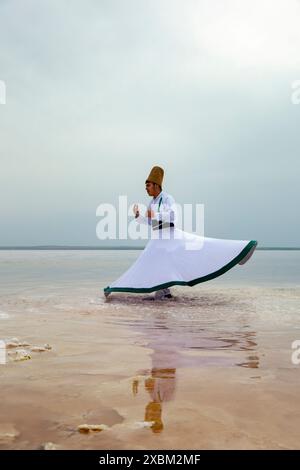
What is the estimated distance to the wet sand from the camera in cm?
186

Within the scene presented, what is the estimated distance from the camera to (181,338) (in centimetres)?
408

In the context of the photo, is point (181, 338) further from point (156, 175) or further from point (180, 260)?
point (156, 175)

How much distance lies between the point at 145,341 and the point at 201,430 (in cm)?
207

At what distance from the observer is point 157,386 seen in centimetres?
255

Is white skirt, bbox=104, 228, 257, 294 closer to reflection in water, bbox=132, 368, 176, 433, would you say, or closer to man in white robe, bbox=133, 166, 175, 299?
man in white robe, bbox=133, 166, 175, 299

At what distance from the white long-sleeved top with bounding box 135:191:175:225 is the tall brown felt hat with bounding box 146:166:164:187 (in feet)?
0.67

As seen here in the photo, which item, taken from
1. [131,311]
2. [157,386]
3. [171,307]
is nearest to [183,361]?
[157,386]

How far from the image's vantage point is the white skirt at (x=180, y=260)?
23.4 ft

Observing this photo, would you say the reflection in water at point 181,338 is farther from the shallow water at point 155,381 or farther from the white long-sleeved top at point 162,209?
the white long-sleeved top at point 162,209

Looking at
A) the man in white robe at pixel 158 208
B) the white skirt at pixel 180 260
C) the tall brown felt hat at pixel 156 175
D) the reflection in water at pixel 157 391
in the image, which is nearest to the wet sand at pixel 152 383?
the reflection in water at pixel 157 391

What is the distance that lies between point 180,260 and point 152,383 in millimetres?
4759

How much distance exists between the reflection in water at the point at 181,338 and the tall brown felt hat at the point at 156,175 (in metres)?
2.02

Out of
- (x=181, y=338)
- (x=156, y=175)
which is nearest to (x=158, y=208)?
(x=156, y=175)

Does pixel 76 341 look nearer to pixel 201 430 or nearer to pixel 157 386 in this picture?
pixel 157 386
